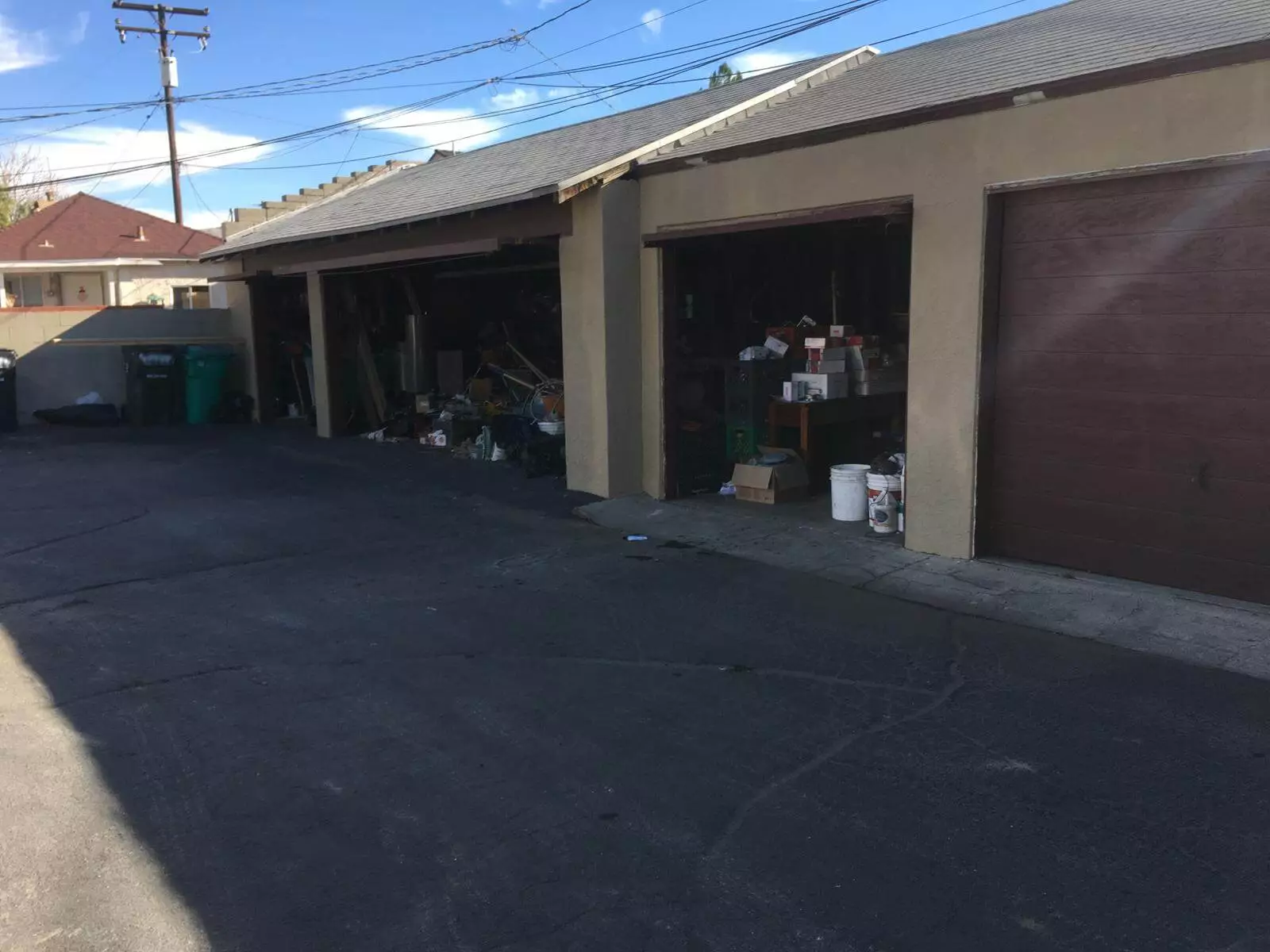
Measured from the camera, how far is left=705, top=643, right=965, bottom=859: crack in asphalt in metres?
3.65

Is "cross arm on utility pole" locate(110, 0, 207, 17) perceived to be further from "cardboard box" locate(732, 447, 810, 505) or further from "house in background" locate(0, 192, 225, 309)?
"cardboard box" locate(732, 447, 810, 505)

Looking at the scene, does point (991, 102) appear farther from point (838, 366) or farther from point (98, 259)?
point (98, 259)

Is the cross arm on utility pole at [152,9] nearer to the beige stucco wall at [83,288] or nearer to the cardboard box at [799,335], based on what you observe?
the beige stucco wall at [83,288]

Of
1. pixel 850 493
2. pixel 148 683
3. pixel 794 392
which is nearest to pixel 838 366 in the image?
pixel 794 392

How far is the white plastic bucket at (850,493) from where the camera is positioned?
28.2 feet

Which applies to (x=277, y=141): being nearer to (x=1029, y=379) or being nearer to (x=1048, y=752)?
(x=1029, y=379)

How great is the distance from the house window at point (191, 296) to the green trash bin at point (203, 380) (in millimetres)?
9484

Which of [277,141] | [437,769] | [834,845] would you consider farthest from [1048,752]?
[277,141]

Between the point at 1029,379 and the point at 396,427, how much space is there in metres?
10.6

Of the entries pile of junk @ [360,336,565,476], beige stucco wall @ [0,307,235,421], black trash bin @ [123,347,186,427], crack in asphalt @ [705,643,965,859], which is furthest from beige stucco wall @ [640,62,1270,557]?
beige stucco wall @ [0,307,235,421]

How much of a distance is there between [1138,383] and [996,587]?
5.16 ft

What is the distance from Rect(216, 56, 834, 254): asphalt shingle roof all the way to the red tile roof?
9020 millimetres

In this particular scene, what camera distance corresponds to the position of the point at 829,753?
14.1ft

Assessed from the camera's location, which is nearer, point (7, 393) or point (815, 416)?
point (815, 416)
